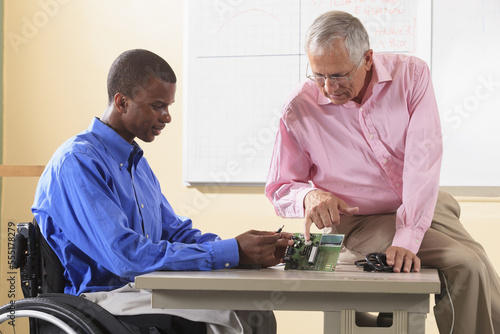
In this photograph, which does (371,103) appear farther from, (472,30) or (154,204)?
(472,30)

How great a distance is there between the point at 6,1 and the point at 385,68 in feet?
8.56

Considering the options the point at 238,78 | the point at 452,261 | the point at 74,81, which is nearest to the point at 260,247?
the point at 452,261

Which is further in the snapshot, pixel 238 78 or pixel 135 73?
pixel 238 78

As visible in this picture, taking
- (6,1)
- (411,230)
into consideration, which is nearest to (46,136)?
(6,1)

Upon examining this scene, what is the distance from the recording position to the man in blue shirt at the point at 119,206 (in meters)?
1.57

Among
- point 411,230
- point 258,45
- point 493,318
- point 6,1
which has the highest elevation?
point 6,1

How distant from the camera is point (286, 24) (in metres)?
3.26

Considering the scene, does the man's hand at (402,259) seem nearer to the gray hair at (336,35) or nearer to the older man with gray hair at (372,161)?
the older man with gray hair at (372,161)

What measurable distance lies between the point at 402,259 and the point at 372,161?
18.7 inches

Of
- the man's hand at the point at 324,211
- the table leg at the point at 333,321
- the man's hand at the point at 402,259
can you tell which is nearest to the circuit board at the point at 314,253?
the man's hand at the point at 324,211

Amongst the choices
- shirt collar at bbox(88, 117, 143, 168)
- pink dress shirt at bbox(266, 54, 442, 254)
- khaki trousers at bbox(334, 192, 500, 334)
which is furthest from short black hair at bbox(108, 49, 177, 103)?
khaki trousers at bbox(334, 192, 500, 334)

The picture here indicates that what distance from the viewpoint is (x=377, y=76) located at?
1.90 m

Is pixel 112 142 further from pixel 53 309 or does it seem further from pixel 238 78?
pixel 238 78

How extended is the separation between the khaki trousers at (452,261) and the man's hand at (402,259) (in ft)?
0.51
